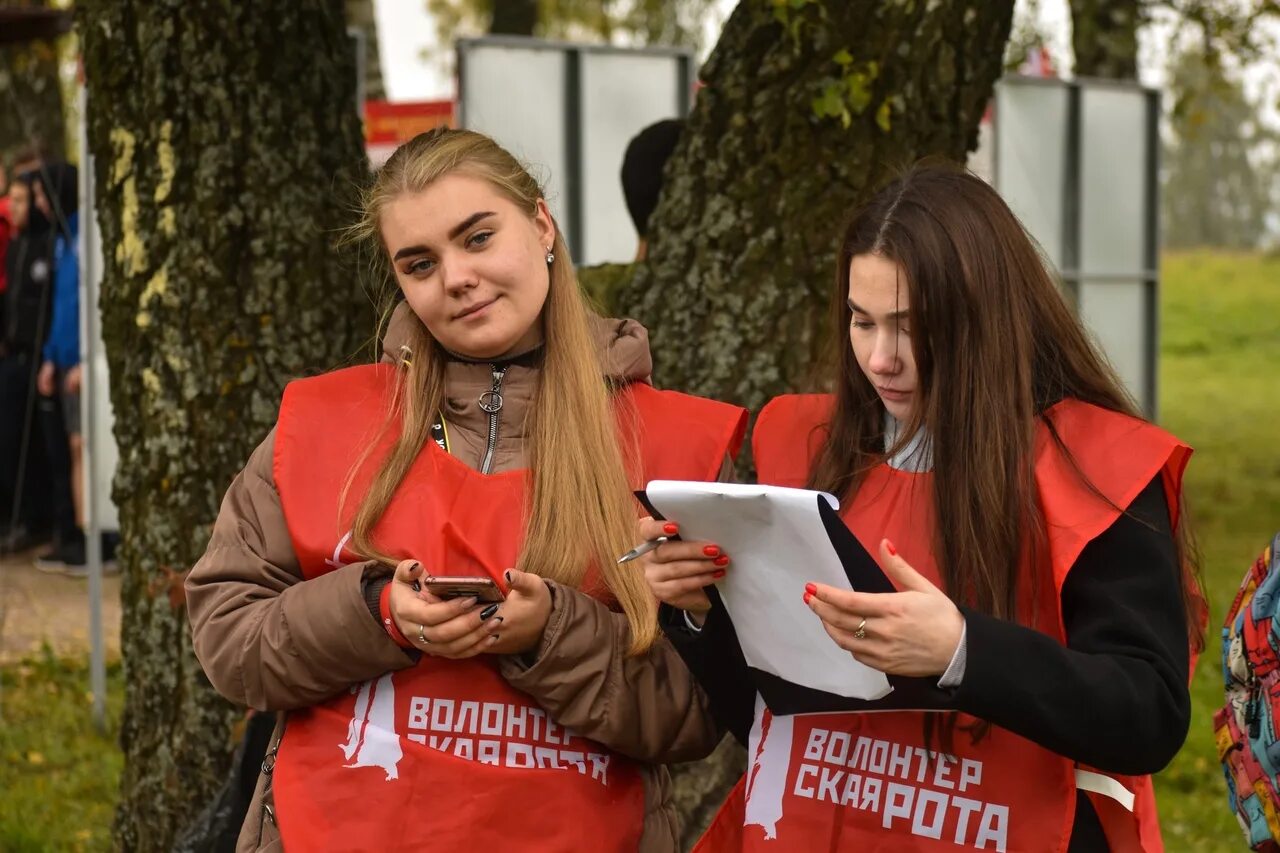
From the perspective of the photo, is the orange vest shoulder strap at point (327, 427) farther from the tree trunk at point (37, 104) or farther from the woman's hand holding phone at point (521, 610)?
the tree trunk at point (37, 104)

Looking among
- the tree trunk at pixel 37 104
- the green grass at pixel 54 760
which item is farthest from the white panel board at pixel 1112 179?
the green grass at pixel 54 760

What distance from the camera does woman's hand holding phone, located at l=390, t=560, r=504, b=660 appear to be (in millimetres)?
2289

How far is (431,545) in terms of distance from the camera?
2422 mm

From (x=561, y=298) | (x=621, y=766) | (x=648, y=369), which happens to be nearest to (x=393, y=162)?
(x=561, y=298)

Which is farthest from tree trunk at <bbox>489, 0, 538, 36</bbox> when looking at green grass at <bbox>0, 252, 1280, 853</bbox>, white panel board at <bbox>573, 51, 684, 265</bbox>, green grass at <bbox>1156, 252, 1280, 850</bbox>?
green grass at <bbox>0, 252, 1280, 853</bbox>

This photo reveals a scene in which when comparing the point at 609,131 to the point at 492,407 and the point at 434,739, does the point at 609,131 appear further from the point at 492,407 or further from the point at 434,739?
the point at 434,739

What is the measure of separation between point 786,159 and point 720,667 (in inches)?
72.2

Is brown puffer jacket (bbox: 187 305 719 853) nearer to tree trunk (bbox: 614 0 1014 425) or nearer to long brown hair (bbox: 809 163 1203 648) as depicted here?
long brown hair (bbox: 809 163 1203 648)

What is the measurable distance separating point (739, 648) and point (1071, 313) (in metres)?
0.66

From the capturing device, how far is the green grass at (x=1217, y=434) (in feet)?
19.6

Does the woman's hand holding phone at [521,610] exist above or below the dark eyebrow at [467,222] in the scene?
below

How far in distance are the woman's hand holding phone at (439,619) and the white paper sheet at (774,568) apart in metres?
0.30

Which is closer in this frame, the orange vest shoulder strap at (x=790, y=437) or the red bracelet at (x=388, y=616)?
the red bracelet at (x=388, y=616)

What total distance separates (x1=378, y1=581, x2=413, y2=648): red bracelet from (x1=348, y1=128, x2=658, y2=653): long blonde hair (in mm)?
60
